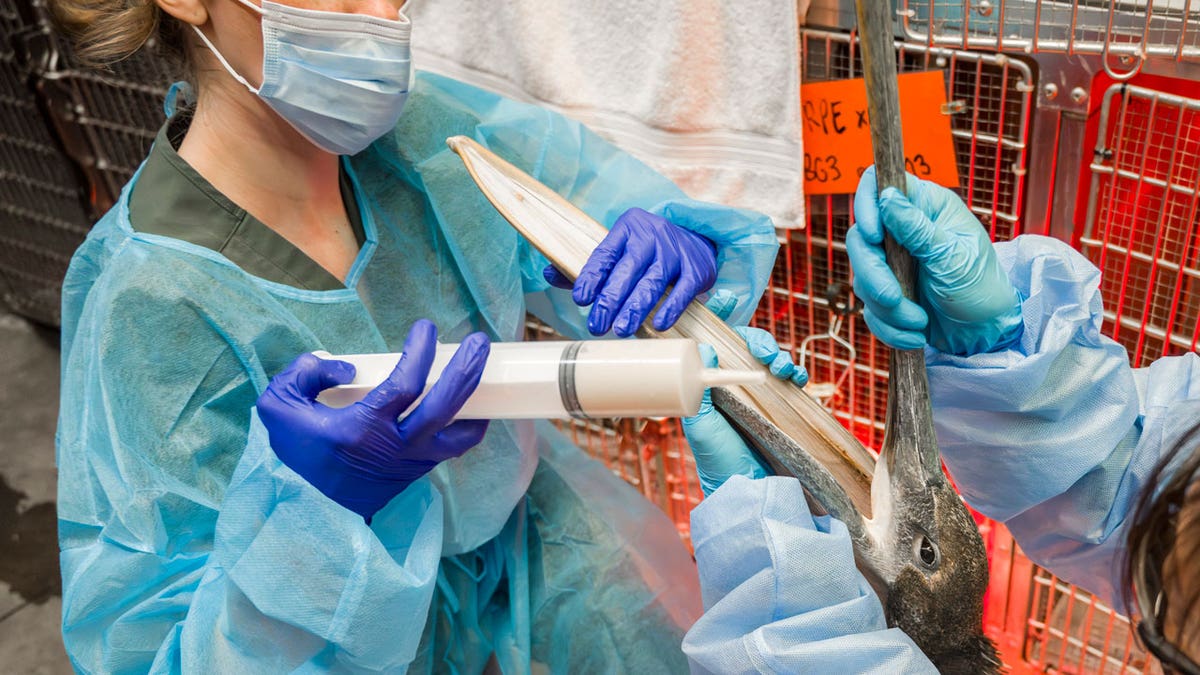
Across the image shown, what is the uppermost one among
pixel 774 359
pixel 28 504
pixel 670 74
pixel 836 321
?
pixel 670 74

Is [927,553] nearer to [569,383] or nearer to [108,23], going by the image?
[569,383]

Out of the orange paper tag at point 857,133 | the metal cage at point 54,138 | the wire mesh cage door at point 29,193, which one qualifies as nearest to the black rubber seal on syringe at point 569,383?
A: the orange paper tag at point 857,133

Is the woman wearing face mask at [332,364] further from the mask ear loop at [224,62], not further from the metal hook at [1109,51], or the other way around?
the metal hook at [1109,51]

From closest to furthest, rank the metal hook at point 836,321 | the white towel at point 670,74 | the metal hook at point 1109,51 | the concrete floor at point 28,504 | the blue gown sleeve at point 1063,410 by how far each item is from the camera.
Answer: the blue gown sleeve at point 1063,410 < the metal hook at point 1109,51 < the white towel at point 670,74 < the metal hook at point 836,321 < the concrete floor at point 28,504

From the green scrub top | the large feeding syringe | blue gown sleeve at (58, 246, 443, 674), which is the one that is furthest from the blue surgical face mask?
the large feeding syringe

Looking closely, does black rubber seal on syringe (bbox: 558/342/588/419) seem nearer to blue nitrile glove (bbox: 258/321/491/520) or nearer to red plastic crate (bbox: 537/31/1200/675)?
blue nitrile glove (bbox: 258/321/491/520)

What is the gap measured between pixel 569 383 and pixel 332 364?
0.77 feet

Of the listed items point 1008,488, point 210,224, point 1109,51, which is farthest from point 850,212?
point 210,224

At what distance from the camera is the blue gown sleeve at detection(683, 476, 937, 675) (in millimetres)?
991

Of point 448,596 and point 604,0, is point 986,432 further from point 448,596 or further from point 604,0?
point 604,0

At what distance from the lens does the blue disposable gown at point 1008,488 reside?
1.00 m

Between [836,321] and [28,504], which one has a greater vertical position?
[836,321]

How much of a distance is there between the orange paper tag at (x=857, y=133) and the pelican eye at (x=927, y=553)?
26.3 inches

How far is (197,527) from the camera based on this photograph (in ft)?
3.80
